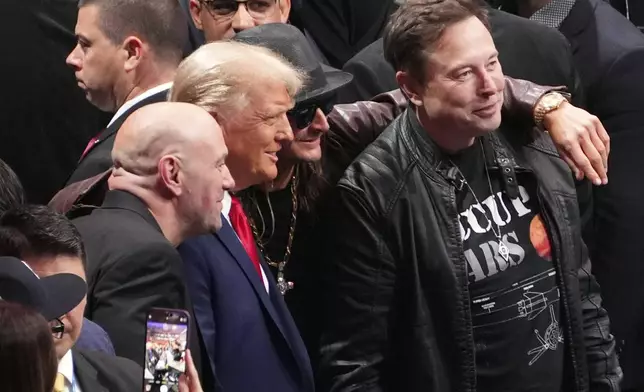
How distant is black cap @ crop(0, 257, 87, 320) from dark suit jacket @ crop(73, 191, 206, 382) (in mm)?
272

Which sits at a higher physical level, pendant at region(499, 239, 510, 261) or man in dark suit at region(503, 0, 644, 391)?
pendant at region(499, 239, 510, 261)

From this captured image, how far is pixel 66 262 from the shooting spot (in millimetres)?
2213

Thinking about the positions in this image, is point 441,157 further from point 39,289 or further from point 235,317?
point 39,289

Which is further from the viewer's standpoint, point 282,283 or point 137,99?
point 137,99

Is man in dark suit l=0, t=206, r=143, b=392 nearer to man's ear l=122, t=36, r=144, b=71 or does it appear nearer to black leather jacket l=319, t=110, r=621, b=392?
black leather jacket l=319, t=110, r=621, b=392

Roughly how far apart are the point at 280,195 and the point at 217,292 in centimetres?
45

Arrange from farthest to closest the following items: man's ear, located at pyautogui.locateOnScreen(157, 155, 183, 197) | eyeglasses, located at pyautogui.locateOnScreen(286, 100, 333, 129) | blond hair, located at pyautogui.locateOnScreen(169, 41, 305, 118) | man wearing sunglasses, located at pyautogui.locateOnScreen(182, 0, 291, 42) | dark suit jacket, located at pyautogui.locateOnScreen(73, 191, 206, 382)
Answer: man wearing sunglasses, located at pyautogui.locateOnScreen(182, 0, 291, 42) → eyeglasses, located at pyautogui.locateOnScreen(286, 100, 333, 129) → blond hair, located at pyautogui.locateOnScreen(169, 41, 305, 118) → man's ear, located at pyautogui.locateOnScreen(157, 155, 183, 197) → dark suit jacket, located at pyautogui.locateOnScreen(73, 191, 206, 382)

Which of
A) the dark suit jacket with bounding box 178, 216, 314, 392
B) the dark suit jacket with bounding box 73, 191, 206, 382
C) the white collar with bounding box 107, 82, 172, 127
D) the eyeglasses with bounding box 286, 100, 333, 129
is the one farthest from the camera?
the white collar with bounding box 107, 82, 172, 127

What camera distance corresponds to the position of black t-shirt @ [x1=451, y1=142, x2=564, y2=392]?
301 cm

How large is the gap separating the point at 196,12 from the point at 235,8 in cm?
16

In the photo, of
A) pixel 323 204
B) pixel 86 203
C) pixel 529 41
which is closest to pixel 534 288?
pixel 323 204

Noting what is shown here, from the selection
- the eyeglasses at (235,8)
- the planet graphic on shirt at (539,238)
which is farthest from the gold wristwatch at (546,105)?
the eyeglasses at (235,8)

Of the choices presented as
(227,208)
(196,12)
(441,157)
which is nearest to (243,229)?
(227,208)

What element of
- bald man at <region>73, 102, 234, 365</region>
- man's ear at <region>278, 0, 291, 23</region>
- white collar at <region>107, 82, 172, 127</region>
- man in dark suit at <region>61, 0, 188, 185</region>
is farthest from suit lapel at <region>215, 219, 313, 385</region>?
man's ear at <region>278, 0, 291, 23</region>
